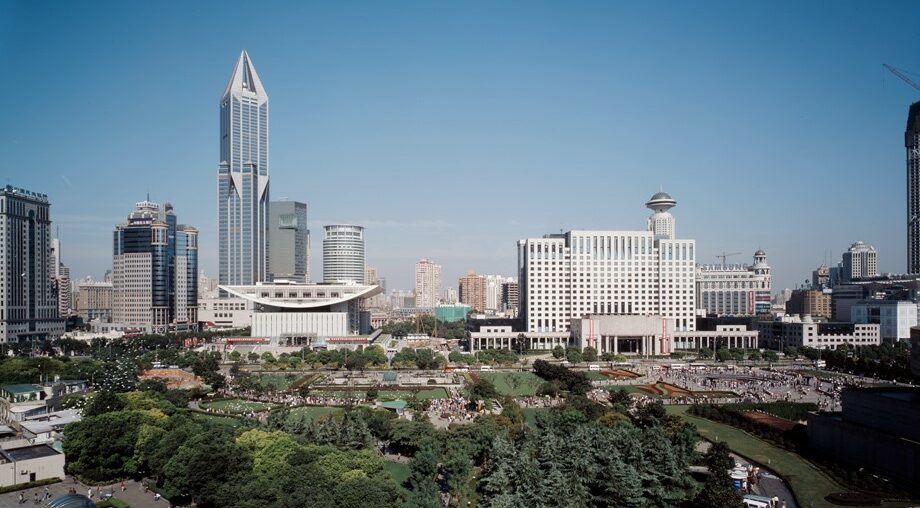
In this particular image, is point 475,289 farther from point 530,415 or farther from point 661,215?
point 530,415

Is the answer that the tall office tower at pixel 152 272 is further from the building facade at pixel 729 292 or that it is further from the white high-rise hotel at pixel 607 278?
the building facade at pixel 729 292

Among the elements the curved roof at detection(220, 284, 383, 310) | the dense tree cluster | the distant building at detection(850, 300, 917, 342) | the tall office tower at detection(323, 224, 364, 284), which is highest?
the tall office tower at detection(323, 224, 364, 284)

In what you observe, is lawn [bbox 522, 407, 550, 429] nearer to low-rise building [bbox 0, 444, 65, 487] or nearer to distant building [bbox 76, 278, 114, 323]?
low-rise building [bbox 0, 444, 65, 487]

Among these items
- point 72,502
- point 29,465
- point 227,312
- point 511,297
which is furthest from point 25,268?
point 511,297

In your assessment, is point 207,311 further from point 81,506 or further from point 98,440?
point 81,506

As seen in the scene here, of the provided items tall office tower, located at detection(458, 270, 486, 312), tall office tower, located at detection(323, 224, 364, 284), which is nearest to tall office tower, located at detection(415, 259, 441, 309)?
tall office tower, located at detection(458, 270, 486, 312)

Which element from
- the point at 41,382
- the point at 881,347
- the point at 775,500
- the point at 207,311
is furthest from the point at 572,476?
the point at 207,311

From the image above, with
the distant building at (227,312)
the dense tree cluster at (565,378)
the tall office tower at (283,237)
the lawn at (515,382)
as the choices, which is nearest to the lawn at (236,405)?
the lawn at (515,382)
